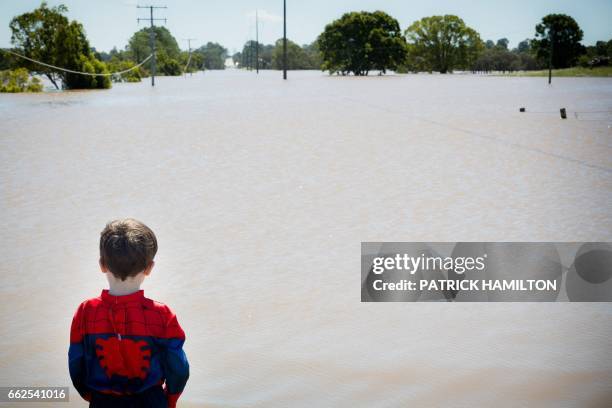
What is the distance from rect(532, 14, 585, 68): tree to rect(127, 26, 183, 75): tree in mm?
49578

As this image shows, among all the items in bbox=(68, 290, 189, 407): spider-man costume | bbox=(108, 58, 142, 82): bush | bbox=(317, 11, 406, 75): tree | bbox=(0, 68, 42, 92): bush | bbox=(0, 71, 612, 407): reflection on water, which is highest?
bbox=(317, 11, 406, 75): tree

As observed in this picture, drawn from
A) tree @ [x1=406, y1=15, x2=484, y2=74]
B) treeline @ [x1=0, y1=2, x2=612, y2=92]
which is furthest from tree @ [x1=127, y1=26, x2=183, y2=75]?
tree @ [x1=406, y1=15, x2=484, y2=74]

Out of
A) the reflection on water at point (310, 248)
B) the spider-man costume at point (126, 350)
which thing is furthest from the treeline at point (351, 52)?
the spider-man costume at point (126, 350)

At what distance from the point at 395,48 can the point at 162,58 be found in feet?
95.0

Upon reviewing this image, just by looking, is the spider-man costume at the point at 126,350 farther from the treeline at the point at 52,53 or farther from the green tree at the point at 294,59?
the green tree at the point at 294,59

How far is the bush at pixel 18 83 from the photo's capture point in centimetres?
3734

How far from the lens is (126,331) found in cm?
222

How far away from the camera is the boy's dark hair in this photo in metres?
2.15

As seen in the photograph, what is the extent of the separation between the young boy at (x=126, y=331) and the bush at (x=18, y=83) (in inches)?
1499

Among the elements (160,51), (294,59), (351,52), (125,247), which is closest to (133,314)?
(125,247)

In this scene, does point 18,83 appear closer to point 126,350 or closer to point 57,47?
point 57,47

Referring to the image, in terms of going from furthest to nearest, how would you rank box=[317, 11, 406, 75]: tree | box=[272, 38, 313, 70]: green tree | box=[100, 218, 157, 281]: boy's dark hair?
1. box=[272, 38, 313, 70]: green tree
2. box=[317, 11, 406, 75]: tree
3. box=[100, 218, 157, 281]: boy's dark hair

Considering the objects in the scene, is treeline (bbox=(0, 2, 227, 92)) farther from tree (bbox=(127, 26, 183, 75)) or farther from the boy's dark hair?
the boy's dark hair

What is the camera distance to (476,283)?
16.6 feet
